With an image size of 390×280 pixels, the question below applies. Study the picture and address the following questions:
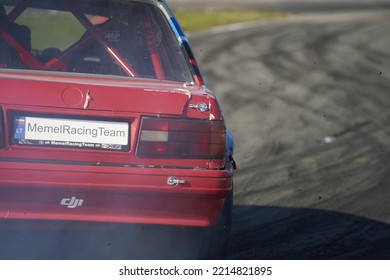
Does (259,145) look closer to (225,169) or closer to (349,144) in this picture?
(349,144)

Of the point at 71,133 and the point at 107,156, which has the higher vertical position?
the point at 71,133

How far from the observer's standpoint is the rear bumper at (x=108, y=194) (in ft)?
15.9

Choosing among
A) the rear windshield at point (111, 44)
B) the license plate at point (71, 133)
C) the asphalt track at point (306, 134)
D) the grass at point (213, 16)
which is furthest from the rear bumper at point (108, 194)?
the grass at point (213, 16)

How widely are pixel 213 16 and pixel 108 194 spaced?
72.4 ft

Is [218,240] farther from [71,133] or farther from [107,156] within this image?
[71,133]

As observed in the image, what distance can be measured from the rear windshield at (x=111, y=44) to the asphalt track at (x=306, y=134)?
4.19 ft

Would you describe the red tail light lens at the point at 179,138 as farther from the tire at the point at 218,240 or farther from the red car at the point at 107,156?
the tire at the point at 218,240

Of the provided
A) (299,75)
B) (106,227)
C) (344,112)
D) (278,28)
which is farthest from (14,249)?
(278,28)

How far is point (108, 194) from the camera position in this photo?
16.1ft

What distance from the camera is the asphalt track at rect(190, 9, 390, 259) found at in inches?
270

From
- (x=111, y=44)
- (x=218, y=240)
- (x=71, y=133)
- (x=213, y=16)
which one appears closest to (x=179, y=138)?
(x=71, y=133)

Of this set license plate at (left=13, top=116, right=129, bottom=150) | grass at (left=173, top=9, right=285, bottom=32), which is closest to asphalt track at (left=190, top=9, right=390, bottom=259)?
license plate at (left=13, top=116, right=129, bottom=150)

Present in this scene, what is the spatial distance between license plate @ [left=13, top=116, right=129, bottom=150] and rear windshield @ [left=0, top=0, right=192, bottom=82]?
87 cm

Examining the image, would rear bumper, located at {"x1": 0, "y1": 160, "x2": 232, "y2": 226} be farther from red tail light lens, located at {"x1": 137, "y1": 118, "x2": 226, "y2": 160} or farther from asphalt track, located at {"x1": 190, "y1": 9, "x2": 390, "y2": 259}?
asphalt track, located at {"x1": 190, "y1": 9, "x2": 390, "y2": 259}
